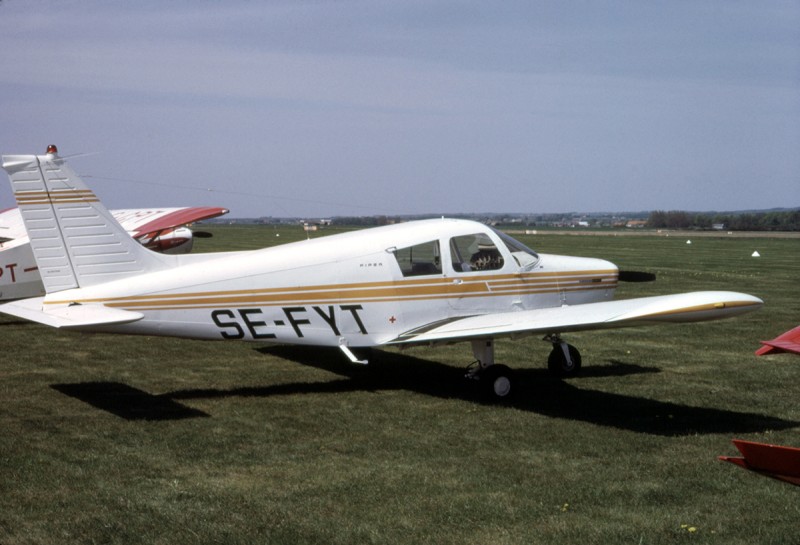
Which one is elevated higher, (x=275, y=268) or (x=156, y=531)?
(x=275, y=268)

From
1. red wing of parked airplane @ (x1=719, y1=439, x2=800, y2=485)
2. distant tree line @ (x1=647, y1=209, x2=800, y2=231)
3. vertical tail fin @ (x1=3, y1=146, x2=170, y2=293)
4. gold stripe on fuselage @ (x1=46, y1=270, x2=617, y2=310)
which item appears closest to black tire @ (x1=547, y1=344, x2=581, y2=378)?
gold stripe on fuselage @ (x1=46, y1=270, x2=617, y2=310)

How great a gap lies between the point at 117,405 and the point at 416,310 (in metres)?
3.65

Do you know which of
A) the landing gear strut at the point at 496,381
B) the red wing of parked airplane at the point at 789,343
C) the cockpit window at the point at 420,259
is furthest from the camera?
the cockpit window at the point at 420,259

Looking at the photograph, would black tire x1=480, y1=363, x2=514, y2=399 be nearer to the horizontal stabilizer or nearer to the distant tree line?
the horizontal stabilizer

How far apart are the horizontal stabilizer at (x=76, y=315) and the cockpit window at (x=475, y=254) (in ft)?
12.8

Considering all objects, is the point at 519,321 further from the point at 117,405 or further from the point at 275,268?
the point at 117,405

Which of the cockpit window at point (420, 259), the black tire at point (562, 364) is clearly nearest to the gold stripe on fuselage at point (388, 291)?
the cockpit window at point (420, 259)

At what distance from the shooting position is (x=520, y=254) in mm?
11312

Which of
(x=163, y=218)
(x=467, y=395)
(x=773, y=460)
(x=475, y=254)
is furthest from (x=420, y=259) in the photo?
(x=163, y=218)

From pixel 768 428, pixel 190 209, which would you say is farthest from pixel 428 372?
pixel 190 209

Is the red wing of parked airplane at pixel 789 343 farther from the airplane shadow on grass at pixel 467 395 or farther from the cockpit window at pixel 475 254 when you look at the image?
the cockpit window at pixel 475 254

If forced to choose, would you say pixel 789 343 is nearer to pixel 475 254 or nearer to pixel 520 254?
pixel 475 254

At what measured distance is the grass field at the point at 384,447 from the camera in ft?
19.8

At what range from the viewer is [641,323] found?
29.0 ft
